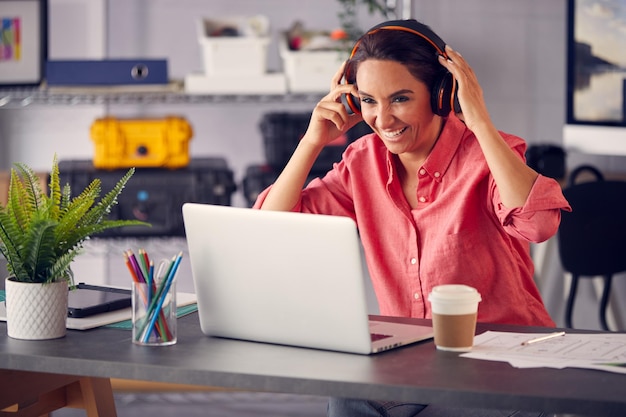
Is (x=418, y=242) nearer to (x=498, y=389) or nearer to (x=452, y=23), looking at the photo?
(x=498, y=389)

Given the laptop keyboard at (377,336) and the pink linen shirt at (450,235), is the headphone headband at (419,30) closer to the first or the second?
the pink linen shirt at (450,235)

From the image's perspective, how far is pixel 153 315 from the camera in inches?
60.8

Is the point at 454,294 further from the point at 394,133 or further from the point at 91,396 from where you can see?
the point at 91,396

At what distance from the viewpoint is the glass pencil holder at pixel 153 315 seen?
1.54 m

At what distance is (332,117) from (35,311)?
0.77 m

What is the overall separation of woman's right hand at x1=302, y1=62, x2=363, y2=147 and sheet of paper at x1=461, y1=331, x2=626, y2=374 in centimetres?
64

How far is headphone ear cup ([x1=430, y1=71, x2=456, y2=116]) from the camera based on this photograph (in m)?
1.91

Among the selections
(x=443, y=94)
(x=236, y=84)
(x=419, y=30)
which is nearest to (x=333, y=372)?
(x=443, y=94)

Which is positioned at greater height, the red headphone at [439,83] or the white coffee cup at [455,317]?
the red headphone at [439,83]

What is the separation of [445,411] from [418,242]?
0.43 metres

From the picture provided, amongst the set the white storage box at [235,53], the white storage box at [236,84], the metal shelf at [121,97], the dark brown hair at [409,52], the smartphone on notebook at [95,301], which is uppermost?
the white storage box at [235,53]

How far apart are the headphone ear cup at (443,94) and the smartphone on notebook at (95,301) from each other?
0.72 meters

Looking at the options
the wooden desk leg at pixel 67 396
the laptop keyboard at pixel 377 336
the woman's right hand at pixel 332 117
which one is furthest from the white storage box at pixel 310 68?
the laptop keyboard at pixel 377 336

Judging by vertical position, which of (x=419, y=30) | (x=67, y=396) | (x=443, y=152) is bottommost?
(x=67, y=396)
